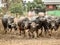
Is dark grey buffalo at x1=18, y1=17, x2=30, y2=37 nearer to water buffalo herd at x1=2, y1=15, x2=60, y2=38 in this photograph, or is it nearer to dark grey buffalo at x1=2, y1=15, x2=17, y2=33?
water buffalo herd at x1=2, y1=15, x2=60, y2=38

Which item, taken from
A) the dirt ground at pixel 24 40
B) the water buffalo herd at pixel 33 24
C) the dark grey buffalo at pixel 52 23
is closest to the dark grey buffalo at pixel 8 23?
the water buffalo herd at pixel 33 24

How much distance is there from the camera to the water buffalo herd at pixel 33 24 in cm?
1501

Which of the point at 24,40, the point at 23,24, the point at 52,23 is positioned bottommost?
the point at 24,40

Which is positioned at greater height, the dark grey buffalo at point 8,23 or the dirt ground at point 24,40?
the dark grey buffalo at point 8,23

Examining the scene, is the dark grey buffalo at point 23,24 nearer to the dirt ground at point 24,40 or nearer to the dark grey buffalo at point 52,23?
the dirt ground at point 24,40

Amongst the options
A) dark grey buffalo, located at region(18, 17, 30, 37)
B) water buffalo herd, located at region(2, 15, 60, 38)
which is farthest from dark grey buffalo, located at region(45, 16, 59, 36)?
dark grey buffalo, located at region(18, 17, 30, 37)

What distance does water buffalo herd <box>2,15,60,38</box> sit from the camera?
1501 cm

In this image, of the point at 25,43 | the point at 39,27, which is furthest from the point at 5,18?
the point at 25,43

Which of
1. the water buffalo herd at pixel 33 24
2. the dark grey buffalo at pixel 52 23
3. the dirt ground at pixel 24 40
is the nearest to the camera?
the dirt ground at pixel 24 40

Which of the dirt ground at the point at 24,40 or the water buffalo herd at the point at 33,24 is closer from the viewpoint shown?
the dirt ground at the point at 24,40

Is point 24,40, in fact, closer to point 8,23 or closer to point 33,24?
point 33,24

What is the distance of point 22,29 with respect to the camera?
15250 millimetres

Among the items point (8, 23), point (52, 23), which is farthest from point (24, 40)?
point (52, 23)

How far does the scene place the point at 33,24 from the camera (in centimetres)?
1499
